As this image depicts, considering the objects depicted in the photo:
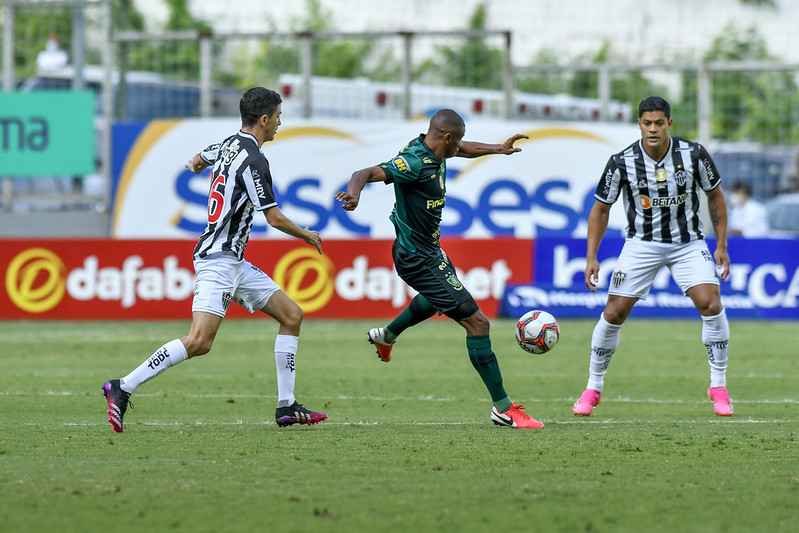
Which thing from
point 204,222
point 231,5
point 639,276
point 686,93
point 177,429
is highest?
point 231,5

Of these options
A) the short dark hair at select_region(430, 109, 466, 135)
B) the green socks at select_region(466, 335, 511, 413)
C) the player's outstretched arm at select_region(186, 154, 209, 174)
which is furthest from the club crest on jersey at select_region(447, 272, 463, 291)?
the player's outstretched arm at select_region(186, 154, 209, 174)

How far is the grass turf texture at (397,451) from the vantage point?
525cm

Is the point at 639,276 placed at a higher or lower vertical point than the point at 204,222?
lower

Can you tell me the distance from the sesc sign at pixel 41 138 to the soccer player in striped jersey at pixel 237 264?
13275 millimetres

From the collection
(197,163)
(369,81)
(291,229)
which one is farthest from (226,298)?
(369,81)

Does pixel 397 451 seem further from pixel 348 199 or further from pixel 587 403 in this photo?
pixel 587 403

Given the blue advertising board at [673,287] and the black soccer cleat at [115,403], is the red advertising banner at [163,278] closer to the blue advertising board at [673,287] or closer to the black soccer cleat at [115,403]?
the blue advertising board at [673,287]

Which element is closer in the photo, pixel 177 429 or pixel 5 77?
pixel 177 429

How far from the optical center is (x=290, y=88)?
22.6 metres

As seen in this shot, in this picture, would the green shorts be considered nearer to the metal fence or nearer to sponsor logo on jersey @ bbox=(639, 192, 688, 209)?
sponsor logo on jersey @ bbox=(639, 192, 688, 209)

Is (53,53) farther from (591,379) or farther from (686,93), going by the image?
(591,379)

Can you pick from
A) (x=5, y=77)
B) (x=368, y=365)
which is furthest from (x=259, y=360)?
(x=5, y=77)

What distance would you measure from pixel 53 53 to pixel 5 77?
1.59 metres

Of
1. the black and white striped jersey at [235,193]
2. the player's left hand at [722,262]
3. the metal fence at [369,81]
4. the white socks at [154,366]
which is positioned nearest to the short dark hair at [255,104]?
the black and white striped jersey at [235,193]
